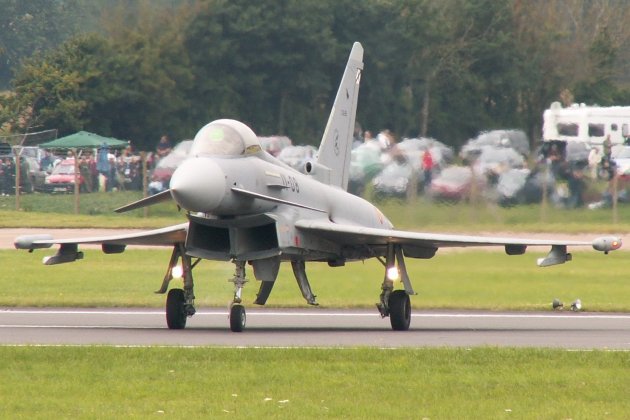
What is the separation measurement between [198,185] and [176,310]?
232 cm

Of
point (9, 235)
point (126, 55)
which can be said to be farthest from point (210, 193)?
point (126, 55)

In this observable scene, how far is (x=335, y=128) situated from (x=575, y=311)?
178 inches

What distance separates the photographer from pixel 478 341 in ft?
51.9

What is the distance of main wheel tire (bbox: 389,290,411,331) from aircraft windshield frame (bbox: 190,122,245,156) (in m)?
2.81

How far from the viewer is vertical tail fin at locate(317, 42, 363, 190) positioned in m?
20.4

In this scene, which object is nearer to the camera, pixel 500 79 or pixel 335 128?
pixel 335 128

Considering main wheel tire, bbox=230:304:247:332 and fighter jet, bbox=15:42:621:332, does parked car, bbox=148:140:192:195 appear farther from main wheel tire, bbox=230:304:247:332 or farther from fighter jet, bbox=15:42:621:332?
main wheel tire, bbox=230:304:247:332

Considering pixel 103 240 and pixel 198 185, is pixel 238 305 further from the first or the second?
pixel 103 240

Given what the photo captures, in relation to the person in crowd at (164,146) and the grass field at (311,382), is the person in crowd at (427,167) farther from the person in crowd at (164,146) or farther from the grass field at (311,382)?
the person in crowd at (164,146)

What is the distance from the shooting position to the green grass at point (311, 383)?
10.4 meters

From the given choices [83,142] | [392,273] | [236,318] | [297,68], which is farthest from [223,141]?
[297,68]

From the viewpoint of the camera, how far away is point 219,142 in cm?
1652

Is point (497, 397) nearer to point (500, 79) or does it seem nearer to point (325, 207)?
point (325, 207)

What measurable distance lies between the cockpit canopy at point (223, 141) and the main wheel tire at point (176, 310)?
1.92m
